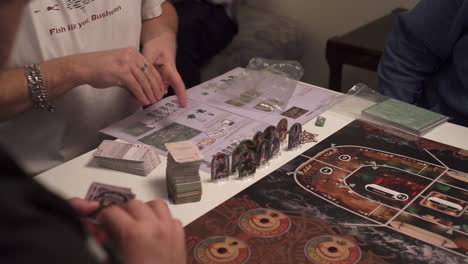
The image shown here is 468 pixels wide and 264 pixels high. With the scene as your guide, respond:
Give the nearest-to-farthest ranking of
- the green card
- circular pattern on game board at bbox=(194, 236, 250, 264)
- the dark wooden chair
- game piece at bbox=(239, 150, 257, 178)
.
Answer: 1. circular pattern on game board at bbox=(194, 236, 250, 264)
2. game piece at bbox=(239, 150, 257, 178)
3. the green card
4. the dark wooden chair

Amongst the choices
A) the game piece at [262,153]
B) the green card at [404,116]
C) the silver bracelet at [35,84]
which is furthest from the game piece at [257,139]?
the silver bracelet at [35,84]

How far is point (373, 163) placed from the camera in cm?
118

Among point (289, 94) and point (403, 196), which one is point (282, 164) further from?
point (289, 94)

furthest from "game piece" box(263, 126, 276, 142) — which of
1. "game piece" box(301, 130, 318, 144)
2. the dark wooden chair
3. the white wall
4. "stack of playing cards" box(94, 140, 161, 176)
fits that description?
the white wall

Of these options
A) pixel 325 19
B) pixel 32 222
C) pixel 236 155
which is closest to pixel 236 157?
pixel 236 155

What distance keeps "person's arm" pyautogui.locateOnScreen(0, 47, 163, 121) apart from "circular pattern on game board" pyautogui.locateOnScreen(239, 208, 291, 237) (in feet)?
1.40

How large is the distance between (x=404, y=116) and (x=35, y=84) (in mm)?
875

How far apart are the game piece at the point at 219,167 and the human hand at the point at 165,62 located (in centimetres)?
34

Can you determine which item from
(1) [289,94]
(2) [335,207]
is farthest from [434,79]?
(2) [335,207]

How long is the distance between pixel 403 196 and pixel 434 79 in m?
0.72

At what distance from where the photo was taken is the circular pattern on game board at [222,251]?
2.90 feet

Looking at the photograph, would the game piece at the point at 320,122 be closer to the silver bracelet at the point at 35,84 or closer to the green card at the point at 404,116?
the green card at the point at 404,116

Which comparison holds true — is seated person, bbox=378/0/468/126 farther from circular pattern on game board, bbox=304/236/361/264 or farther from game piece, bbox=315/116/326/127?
circular pattern on game board, bbox=304/236/361/264

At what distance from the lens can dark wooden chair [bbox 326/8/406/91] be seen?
2.52m
